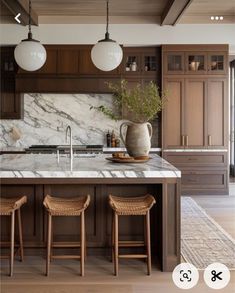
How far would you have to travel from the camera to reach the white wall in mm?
6707

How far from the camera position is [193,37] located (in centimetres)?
677

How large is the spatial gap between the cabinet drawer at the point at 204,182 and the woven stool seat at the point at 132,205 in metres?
3.43

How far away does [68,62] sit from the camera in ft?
21.6

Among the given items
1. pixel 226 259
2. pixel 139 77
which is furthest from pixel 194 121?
pixel 226 259

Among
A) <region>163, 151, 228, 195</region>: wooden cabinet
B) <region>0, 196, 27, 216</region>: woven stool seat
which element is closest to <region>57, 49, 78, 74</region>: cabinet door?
<region>163, 151, 228, 195</region>: wooden cabinet

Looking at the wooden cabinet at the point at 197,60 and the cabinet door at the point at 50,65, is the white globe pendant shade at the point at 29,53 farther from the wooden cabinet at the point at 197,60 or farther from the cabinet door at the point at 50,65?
the wooden cabinet at the point at 197,60

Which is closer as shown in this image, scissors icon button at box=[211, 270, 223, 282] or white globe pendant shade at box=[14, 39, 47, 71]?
scissors icon button at box=[211, 270, 223, 282]

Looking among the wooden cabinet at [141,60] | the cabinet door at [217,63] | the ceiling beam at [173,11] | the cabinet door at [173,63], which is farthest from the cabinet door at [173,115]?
the ceiling beam at [173,11]

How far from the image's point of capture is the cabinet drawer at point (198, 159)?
6.88m

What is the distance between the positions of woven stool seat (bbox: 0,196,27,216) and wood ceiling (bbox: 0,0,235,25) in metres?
2.86

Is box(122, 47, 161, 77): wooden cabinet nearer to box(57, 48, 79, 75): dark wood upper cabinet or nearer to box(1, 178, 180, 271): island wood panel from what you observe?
box(57, 48, 79, 75): dark wood upper cabinet

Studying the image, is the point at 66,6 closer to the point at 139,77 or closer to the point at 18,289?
the point at 139,77

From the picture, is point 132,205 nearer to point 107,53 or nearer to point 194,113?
point 107,53

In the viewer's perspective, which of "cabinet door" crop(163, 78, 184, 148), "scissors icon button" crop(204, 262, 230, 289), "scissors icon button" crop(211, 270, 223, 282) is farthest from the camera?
"cabinet door" crop(163, 78, 184, 148)
